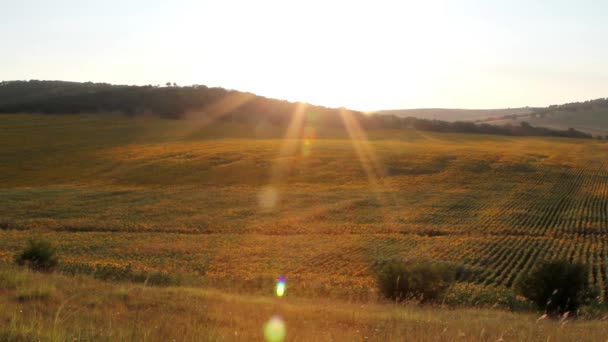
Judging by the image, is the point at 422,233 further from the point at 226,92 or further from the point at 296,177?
the point at 226,92

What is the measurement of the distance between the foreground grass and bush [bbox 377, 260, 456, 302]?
22.3ft

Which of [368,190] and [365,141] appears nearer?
[368,190]

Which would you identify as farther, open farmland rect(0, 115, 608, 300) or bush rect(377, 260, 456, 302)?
open farmland rect(0, 115, 608, 300)

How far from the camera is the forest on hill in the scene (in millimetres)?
107812

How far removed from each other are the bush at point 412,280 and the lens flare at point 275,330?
338 inches

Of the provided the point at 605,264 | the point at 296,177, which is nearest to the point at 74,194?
the point at 296,177

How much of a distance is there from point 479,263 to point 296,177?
111ft

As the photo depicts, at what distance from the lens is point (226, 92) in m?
119

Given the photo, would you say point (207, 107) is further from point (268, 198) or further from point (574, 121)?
point (574, 121)

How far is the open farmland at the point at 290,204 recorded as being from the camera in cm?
2827

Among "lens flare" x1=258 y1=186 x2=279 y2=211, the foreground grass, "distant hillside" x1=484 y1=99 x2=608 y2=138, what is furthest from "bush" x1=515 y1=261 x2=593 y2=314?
"distant hillside" x1=484 y1=99 x2=608 y2=138

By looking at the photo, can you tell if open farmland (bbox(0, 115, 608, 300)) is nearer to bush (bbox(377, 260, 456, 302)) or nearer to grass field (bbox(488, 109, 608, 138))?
bush (bbox(377, 260, 456, 302))

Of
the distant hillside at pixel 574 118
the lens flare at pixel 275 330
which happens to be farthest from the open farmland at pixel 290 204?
the distant hillside at pixel 574 118

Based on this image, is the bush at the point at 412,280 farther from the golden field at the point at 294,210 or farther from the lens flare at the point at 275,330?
the lens flare at the point at 275,330
